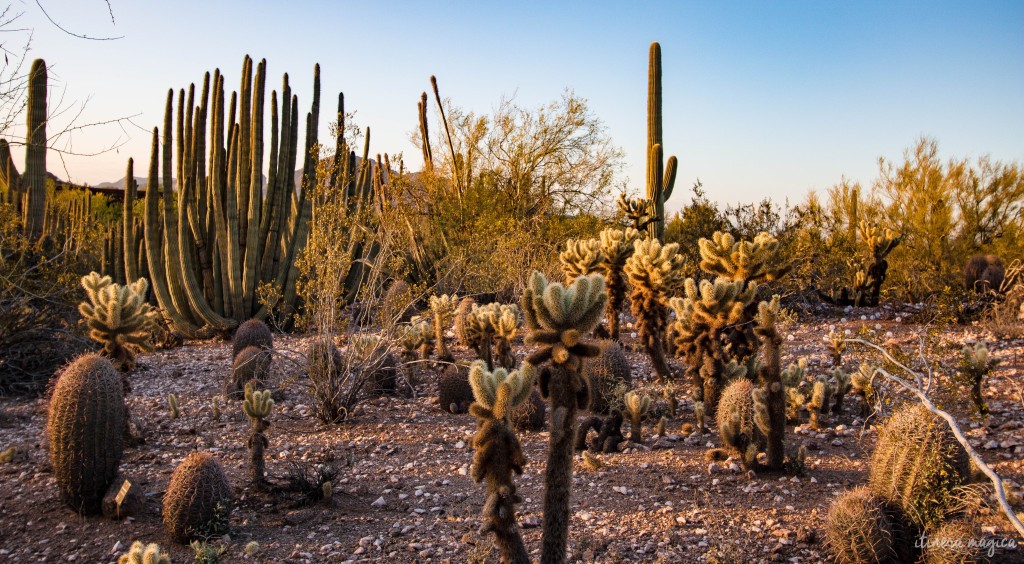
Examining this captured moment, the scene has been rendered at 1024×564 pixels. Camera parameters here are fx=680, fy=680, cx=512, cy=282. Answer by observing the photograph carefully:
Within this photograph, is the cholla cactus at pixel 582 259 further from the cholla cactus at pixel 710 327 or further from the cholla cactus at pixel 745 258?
the cholla cactus at pixel 745 258

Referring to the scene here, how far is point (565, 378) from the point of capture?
9.28 ft

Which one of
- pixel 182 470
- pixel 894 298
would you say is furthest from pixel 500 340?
pixel 894 298

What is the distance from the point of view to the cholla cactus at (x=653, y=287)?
6363mm

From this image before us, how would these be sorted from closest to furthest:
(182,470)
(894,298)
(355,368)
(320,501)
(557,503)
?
(557,503) < (182,470) < (320,501) < (355,368) < (894,298)

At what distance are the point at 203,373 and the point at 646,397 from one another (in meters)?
5.32

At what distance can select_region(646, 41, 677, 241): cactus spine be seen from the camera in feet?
37.7

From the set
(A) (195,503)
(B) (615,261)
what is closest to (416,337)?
(B) (615,261)

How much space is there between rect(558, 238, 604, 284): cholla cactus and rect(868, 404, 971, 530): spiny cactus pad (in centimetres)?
386

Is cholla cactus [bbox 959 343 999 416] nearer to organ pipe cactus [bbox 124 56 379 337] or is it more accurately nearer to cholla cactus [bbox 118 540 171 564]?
cholla cactus [bbox 118 540 171 564]

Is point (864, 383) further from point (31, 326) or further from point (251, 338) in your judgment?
point (31, 326)

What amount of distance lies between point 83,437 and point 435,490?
215 cm

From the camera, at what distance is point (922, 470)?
11.1 ft

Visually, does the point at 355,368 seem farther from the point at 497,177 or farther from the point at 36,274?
the point at 497,177

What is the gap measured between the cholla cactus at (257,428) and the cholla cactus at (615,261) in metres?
3.82
